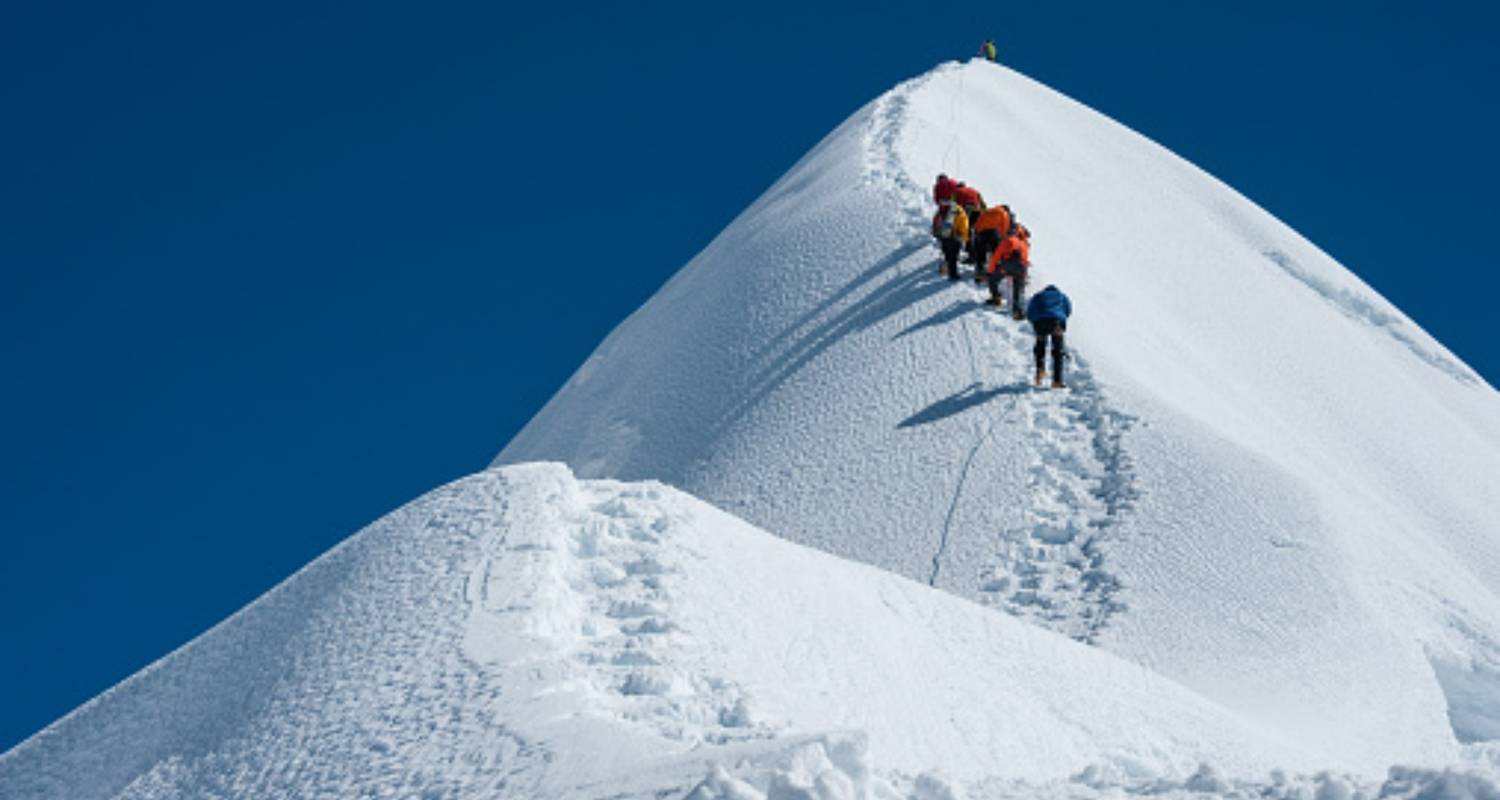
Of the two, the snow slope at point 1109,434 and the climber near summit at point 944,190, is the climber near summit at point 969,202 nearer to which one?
the climber near summit at point 944,190

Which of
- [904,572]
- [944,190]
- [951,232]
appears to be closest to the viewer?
[904,572]

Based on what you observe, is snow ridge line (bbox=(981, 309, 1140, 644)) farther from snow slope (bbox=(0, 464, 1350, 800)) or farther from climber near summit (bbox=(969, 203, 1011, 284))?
climber near summit (bbox=(969, 203, 1011, 284))

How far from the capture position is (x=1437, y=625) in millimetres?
15039

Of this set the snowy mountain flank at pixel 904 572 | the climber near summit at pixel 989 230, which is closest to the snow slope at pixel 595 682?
the snowy mountain flank at pixel 904 572

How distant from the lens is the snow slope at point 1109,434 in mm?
14461

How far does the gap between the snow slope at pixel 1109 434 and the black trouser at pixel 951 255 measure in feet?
0.90

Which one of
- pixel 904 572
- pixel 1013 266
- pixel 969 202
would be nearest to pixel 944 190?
pixel 969 202

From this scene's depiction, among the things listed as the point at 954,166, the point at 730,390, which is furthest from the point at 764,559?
the point at 954,166

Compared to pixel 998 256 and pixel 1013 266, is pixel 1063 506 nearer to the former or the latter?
pixel 1013 266

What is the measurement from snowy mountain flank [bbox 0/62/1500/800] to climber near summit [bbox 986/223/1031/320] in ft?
1.17

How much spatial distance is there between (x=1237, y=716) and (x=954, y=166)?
1694 cm

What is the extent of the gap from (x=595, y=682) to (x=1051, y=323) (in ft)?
33.8

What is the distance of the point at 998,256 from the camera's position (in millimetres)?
20422

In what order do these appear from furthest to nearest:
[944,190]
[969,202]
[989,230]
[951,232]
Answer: [944,190] → [969,202] → [951,232] → [989,230]
